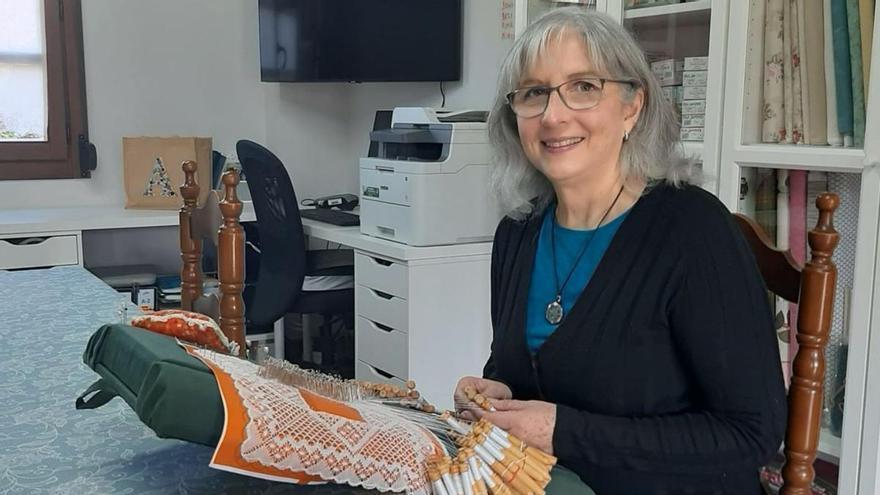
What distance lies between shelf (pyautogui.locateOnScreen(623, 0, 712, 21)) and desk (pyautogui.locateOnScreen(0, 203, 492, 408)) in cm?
91

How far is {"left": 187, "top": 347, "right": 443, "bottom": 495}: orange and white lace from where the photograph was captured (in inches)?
28.4

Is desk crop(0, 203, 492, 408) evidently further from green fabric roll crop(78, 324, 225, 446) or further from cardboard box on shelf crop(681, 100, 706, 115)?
green fabric roll crop(78, 324, 225, 446)

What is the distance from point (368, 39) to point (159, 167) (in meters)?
1.03

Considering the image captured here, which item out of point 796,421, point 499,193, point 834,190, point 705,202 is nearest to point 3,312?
point 499,193

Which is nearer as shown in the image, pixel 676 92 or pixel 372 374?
pixel 676 92

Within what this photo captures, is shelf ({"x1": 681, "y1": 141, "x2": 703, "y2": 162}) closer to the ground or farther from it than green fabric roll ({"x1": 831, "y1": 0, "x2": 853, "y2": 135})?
closer to the ground

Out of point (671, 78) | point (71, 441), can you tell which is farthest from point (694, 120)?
point (71, 441)

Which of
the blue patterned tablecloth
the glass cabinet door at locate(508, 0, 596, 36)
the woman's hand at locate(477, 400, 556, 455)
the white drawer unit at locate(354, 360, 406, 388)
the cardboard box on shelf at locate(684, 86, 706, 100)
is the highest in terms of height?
the glass cabinet door at locate(508, 0, 596, 36)

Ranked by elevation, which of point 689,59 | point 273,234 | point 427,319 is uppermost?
point 689,59

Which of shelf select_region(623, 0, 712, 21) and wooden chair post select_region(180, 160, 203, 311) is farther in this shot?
shelf select_region(623, 0, 712, 21)

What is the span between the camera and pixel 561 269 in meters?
1.24

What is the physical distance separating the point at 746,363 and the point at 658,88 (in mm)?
427

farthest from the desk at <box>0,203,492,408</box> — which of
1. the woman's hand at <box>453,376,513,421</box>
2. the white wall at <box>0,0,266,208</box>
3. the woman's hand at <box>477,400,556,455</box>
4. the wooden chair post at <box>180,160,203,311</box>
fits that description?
the woman's hand at <box>477,400,556,455</box>

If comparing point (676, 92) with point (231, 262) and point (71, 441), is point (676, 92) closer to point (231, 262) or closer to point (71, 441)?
point (231, 262)
